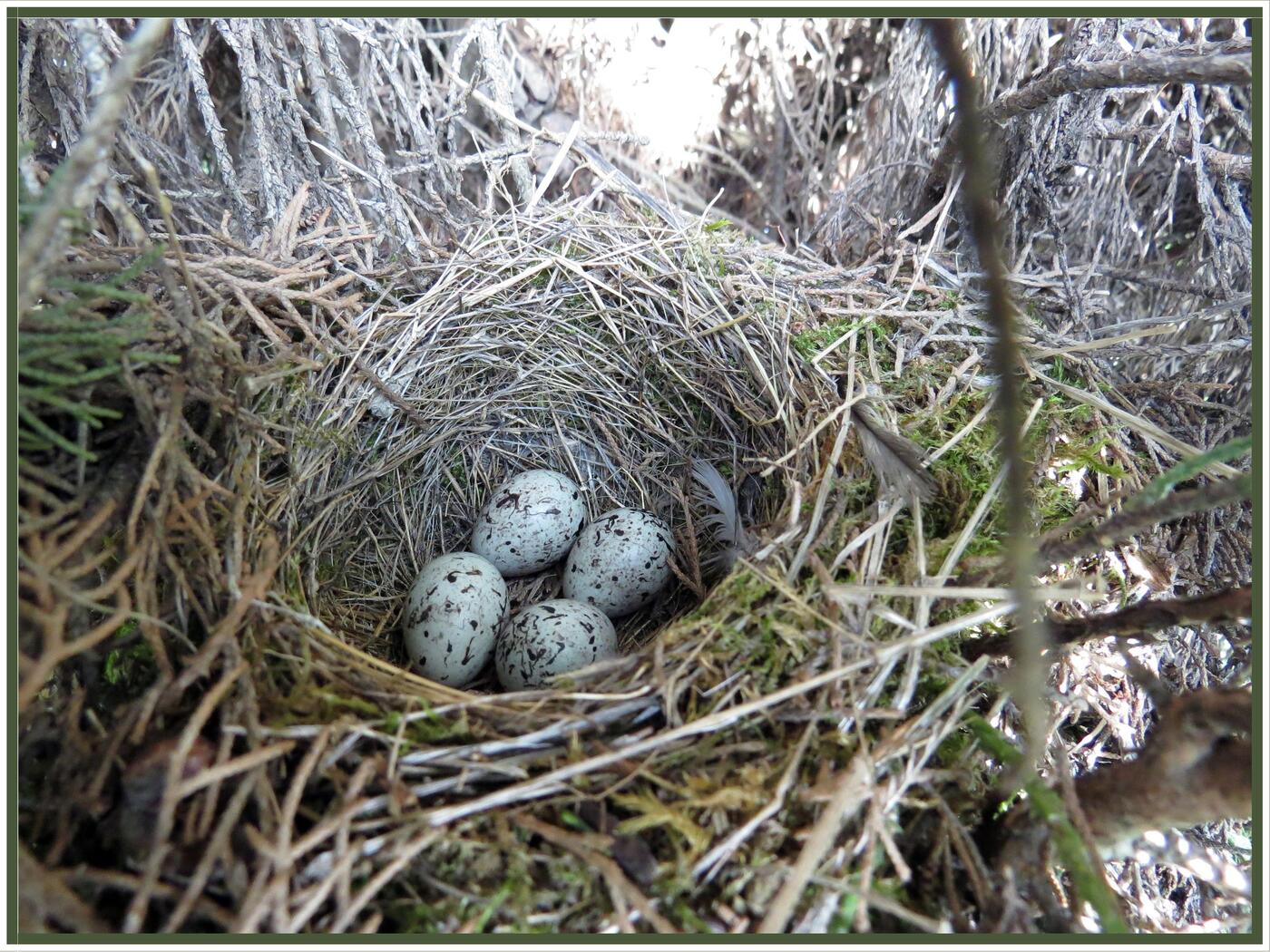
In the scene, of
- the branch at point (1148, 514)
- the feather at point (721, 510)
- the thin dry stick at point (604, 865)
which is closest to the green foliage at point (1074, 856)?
the branch at point (1148, 514)

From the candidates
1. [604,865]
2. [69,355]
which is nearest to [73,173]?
[69,355]

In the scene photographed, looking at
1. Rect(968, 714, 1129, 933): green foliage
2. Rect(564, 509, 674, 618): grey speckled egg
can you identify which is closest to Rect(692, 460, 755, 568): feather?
Rect(564, 509, 674, 618): grey speckled egg

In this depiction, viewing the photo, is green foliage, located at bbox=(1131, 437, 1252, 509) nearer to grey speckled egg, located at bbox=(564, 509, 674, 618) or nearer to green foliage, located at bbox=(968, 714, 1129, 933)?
green foliage, located at bbox=(968, 714, 1129, 933)

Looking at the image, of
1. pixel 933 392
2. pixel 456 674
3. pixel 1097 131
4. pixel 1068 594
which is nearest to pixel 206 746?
pixel 456 674

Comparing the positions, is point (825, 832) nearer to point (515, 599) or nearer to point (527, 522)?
point (527, 522)

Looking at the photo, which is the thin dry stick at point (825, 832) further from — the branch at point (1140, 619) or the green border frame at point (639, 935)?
the branch at point (1140, 619)
